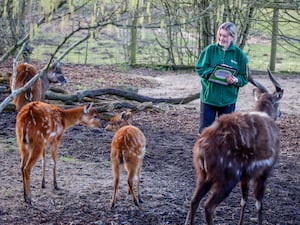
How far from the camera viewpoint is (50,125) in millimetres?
6039

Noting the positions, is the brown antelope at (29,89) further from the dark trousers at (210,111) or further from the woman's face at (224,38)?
the woman's face at (224,38)

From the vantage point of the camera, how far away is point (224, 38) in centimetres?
626

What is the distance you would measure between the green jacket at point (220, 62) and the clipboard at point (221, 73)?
60 millimetres

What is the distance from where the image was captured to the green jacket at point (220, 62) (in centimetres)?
637

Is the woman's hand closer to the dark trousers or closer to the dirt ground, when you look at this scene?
the dark trousers

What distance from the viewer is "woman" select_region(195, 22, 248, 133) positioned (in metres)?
6.30

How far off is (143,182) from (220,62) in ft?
4.90

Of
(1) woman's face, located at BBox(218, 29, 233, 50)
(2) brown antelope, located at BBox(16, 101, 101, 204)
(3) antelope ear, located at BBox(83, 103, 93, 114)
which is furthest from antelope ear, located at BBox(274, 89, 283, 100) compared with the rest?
(2) brown antelope, located at BBox(16, 101, 101, 204)

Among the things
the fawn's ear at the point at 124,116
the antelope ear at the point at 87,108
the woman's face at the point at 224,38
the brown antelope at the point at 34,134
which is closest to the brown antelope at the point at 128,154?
the brown antelope at the point at 34,134

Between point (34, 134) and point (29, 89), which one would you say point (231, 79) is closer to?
point (34, 134)

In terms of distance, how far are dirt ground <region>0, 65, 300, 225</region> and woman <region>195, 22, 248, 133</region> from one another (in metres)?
0.95

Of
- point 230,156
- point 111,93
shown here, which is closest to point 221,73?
point 230,156

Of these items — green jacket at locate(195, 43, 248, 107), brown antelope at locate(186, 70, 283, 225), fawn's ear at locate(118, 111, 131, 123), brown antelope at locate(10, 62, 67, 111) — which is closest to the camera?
brown antelope at locate(186, 70, 283, 225)

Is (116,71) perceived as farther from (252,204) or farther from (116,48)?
(252,204)
